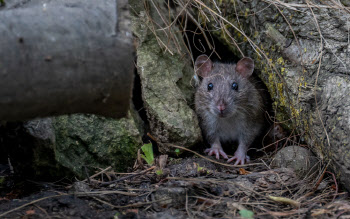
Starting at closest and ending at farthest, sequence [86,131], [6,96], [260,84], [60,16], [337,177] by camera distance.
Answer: [6,96] < [60,16] < [337,177] < [86,131] < [260,84]

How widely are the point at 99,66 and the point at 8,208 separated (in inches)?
68.2

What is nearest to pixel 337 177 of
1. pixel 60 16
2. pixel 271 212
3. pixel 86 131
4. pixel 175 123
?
pixel 271 212

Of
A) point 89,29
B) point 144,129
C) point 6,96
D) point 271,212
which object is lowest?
point 144,129

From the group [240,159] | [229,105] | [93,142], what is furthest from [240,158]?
[93,142]

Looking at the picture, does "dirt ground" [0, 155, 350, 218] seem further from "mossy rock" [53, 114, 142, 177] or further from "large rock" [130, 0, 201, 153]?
"large rock" [130, 0, 201, 153]

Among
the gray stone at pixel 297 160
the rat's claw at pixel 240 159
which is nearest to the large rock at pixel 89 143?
the rat's claw at pixel 240 159

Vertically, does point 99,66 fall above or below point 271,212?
above

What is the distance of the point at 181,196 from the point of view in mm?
3227

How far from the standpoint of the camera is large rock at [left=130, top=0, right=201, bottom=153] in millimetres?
A: 4500

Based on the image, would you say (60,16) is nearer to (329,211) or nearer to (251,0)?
(329,211)

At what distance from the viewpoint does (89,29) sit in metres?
2.00

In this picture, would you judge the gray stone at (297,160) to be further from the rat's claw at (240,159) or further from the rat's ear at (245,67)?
the rat's ear at (245,67)

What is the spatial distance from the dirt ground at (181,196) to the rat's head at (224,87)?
1.10 metres

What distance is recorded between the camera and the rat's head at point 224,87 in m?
4.84
